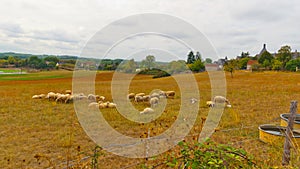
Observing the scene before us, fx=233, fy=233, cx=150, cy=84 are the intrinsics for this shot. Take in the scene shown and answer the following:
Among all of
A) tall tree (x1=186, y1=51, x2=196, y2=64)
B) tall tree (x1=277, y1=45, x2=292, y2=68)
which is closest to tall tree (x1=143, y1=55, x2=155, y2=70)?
tall tree (x1=186, y1=51, x2=196, y2=64)

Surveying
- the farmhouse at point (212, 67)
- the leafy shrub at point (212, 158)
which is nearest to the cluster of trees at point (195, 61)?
the farmhouse at point (212, 67)

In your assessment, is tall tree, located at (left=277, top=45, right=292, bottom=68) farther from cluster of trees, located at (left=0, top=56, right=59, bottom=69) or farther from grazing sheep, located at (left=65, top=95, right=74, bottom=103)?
grazing sheep, located at (left=65, top=95, right=74, bottom=103)

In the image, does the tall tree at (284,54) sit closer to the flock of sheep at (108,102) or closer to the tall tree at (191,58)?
the flock of sheep at (108,102)

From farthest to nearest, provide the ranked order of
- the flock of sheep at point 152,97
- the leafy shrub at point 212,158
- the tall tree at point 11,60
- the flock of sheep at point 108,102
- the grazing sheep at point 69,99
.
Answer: the tall tree at point 11,60, the grazing sheep at point 69,99, the flock of sheep at point 152,97, the flock of sheep at point 108,102, the leafy shrub at point 212,158

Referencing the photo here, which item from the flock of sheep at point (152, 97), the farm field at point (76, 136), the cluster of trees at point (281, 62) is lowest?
the farm field at point (76, 136)

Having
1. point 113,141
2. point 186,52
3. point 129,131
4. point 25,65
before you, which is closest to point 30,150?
point 113,141

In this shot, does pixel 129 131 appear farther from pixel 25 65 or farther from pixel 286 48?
pixel 286 48

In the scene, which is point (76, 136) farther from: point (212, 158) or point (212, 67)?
point (212, 158)

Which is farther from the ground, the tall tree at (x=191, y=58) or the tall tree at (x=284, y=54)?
the tall tree at (x=284, y=54)

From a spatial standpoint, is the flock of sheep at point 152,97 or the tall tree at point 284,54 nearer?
the flock of sheep at point 152,97

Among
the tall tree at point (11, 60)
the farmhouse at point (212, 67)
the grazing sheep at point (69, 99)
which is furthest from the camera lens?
the tall tree at point (11, 60)

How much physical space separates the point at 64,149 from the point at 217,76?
401 cm

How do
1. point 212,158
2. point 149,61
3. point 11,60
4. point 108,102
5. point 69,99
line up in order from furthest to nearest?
point 11,60
point 69,99
point 108,102
point 149,61
point 212,158

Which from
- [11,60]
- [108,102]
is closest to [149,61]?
[108,102]
